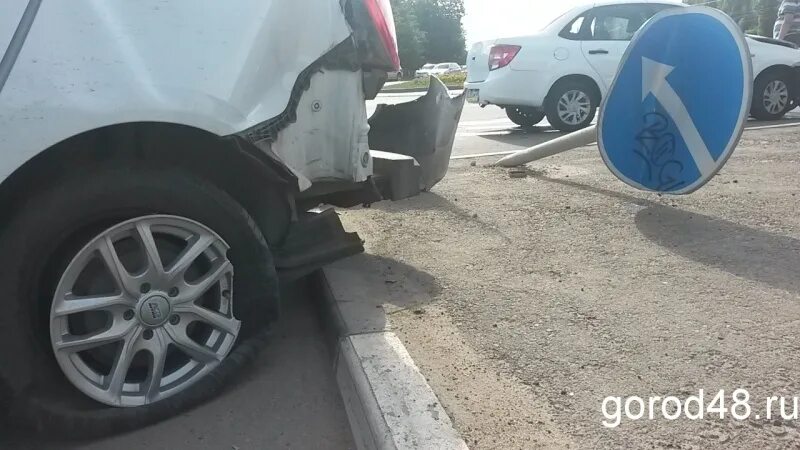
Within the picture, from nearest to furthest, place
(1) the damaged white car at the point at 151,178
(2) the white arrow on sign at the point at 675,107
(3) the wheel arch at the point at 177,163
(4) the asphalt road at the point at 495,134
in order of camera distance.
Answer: (1) the damaged white car at the point at 151,178
(3) the wheel arch at the point at 177,163
(2) the white arrow on sign at the point at 675,107
(4) the asphalt road at the point at 495,134

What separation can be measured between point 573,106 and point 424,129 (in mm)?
5959

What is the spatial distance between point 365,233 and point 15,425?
270 centimetres

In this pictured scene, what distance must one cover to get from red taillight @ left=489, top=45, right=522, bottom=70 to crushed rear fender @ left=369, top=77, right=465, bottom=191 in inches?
218

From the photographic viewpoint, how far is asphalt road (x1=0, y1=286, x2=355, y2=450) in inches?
98.0

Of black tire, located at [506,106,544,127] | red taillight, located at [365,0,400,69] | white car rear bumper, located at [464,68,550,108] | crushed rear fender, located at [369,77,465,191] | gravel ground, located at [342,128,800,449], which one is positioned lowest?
black tire, located at [506,106,544,127]

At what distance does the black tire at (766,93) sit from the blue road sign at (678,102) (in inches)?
262

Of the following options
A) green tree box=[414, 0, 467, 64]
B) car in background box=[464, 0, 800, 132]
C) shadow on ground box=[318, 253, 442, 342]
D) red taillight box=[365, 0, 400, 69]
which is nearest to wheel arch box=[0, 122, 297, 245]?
shadow on ground box=[318, 253, 442, 342]

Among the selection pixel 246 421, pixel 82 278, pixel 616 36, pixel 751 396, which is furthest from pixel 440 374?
pixel 616 36


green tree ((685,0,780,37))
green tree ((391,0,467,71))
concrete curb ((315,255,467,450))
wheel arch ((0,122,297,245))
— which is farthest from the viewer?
green tree ((391,0,467,71))

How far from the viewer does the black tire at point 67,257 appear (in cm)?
235

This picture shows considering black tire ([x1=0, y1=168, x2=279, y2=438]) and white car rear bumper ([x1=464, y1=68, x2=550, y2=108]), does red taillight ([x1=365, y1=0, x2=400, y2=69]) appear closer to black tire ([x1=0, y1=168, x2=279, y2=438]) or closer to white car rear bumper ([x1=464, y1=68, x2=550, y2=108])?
black tire ([x1=0, y1=168, x2=279, y2=438])

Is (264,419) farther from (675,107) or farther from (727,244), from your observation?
(675,107)

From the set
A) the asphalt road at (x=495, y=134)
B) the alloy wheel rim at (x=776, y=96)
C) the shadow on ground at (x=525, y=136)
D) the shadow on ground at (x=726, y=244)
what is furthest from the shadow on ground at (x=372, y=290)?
the alloy wheel rim at (x=776, y=96)

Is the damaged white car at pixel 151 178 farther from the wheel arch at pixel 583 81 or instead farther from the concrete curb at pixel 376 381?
the wheel arch at pixel 583 81
